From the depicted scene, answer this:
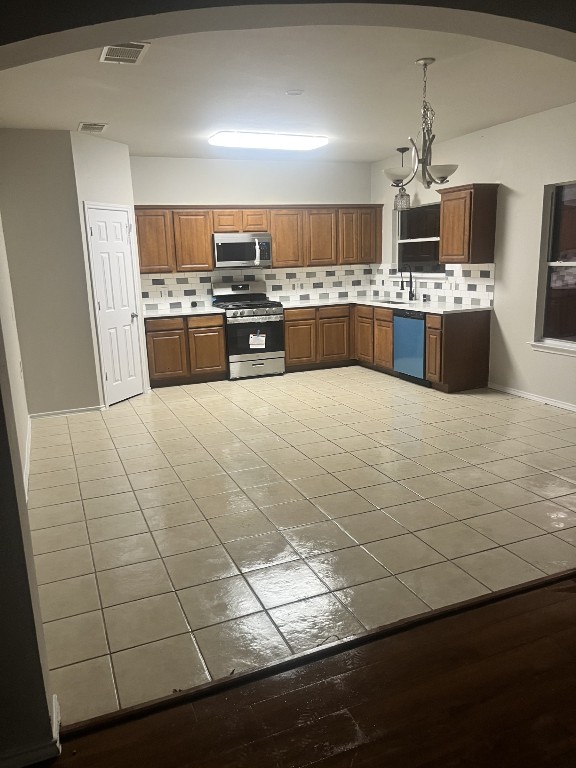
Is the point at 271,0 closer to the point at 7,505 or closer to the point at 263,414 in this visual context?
the point at 7,505

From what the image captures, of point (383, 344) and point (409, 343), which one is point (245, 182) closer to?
point (383, 344)

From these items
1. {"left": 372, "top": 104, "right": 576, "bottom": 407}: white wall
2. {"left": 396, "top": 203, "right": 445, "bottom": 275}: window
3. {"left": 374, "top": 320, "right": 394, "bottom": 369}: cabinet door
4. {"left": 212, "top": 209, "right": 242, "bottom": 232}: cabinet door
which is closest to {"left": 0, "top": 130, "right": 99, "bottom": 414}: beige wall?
{"left": 212, "top": 209, "right": 242, "bottom": 232}: cabinet door

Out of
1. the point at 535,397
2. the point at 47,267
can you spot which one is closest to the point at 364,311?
the point at 535,397

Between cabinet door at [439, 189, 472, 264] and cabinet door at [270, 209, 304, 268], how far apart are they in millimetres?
1977

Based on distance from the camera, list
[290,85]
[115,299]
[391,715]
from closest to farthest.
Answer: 1. [391,715]
2. [290,85]
3. [115,299]

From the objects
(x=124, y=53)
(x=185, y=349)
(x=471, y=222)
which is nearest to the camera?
(x=124, y=53)

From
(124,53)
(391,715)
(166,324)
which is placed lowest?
(391,715)

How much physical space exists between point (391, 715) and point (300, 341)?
230 inches

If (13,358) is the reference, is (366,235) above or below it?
above

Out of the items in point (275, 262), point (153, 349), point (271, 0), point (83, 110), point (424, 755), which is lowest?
point (424, 755)

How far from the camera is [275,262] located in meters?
7.50

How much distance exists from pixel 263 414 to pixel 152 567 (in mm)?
2849

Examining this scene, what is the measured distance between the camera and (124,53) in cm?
331

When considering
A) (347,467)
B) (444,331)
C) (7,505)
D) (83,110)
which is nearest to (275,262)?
(444,331)
